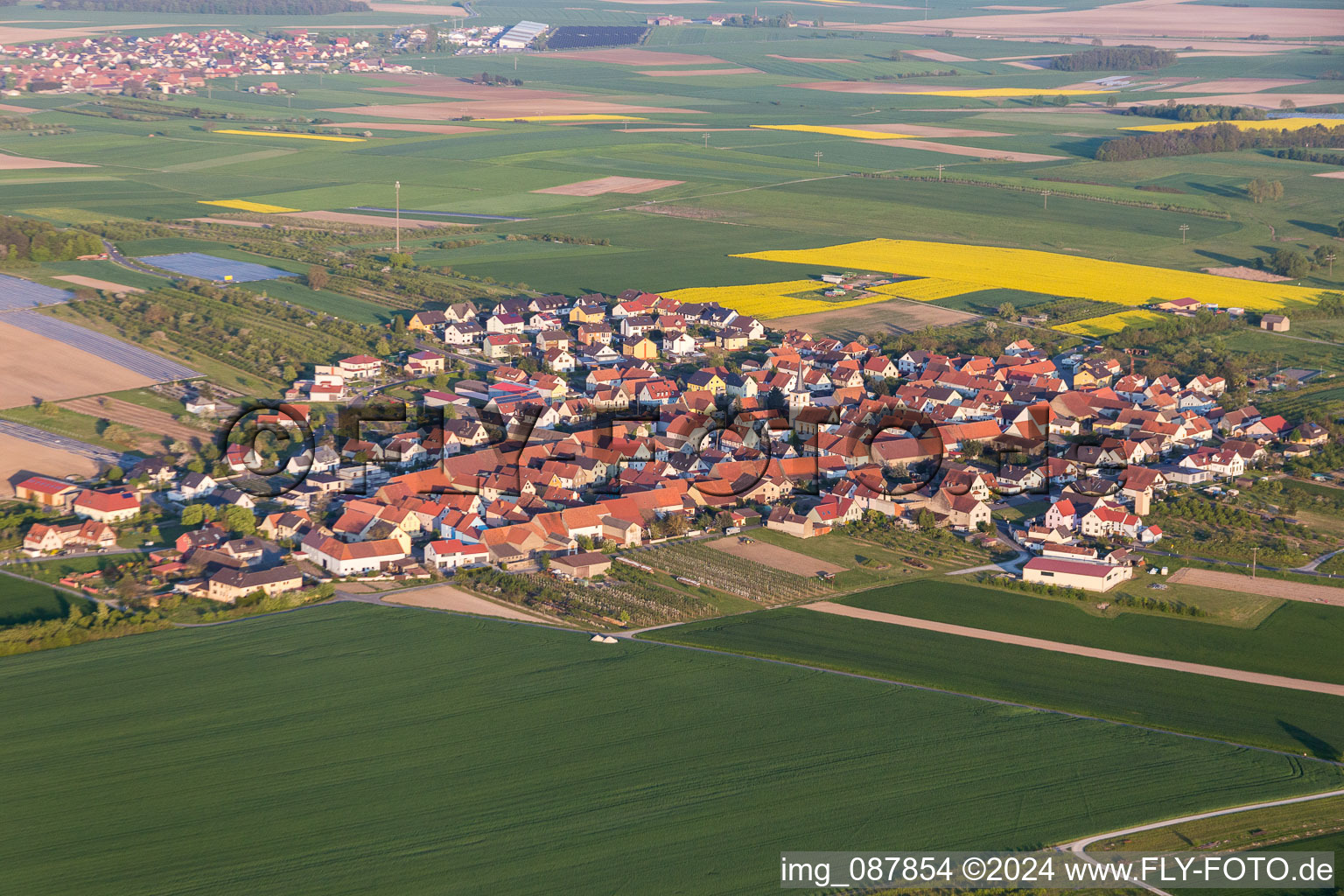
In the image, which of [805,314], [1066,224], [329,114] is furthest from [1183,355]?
[329,114]

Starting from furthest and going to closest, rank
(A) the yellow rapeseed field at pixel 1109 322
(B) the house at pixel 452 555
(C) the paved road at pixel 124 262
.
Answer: (C) the paved road at pixel 124 262
(A) the yellow rapeseed field at pixel 1109 322
(B) the house at pixel 452 555

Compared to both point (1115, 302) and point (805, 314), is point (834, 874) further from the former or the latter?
point (1115, 302)

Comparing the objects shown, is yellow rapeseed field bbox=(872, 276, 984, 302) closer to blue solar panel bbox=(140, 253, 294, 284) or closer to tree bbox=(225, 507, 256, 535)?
blue solar panel bbox=(140, 253, 294, 284)

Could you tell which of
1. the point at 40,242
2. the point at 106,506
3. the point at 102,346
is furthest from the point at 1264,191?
the point at 106,506

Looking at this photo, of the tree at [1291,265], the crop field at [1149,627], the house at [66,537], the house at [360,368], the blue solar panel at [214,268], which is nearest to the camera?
the crop field at [1149,627]

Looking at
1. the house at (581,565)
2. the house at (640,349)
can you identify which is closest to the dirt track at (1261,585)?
the house at (581,565)

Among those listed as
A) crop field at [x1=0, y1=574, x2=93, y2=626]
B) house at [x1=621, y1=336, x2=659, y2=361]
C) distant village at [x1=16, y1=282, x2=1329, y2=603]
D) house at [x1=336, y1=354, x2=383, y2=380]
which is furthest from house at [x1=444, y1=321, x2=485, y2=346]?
crop field at [x1=0, y1=574, x2=93, y2=626]

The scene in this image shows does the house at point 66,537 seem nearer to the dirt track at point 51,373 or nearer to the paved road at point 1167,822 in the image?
the dirt track at point 51,373
